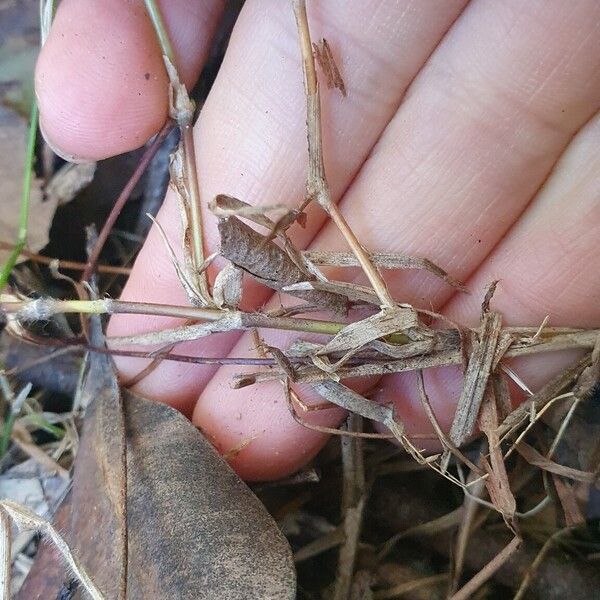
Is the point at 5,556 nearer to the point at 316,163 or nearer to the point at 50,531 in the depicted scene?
the point at 50,531

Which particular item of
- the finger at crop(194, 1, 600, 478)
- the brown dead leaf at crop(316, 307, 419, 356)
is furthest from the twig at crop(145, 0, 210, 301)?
the brown dead leaf at crop(316, 307, 419, 356)

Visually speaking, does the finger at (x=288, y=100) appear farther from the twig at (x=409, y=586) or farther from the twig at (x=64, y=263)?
the twig at (x=409, y=586)

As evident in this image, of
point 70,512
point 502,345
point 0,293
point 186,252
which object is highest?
point 502,345

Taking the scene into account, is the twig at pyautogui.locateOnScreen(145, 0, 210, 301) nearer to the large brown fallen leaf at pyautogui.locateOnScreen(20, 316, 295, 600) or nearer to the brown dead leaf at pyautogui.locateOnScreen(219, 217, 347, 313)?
the brown dead leaf at pyautogui.locateOnScreen(219, 217, 347, 313)

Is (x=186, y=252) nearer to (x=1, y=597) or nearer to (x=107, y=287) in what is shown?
(x=107, y=287)

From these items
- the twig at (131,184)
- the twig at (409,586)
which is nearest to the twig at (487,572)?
the twig at (409,586)

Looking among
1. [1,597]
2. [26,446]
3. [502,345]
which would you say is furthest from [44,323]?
[502,345]
